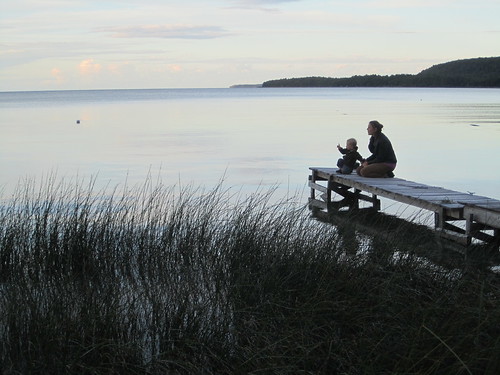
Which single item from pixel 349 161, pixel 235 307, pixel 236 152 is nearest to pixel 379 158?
pixel 349 161

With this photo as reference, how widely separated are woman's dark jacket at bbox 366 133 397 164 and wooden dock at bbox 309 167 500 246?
0.45m

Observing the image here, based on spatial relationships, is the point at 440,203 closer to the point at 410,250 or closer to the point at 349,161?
the point at 410,250

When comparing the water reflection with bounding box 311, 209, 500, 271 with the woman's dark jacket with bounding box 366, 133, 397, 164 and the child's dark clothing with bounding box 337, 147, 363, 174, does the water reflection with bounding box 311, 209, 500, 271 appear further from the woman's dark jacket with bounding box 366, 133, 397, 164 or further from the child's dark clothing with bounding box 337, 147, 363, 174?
the child's dark clothing with bounding box 337, 147, 363, 174

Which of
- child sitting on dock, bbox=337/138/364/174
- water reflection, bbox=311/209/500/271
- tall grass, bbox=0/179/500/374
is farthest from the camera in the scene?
child sitting on dock, bbox=337/138/364/174

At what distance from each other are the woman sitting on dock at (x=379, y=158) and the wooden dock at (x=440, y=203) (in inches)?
8.6

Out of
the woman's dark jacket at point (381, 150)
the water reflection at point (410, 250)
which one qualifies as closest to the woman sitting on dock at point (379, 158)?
the woman's dark jacket at point (381, 150)

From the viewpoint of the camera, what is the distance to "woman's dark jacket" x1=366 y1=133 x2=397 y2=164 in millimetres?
14070

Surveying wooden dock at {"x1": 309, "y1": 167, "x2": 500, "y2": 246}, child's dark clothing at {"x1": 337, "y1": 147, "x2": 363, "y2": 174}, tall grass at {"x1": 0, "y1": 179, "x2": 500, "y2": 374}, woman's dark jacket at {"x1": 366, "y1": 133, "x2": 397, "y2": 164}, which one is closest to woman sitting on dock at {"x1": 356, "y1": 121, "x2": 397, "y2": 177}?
woman's dark jacket at {"x1": 366, "y1": 133, "x2": 397, "y2": 164}

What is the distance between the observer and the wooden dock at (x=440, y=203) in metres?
10.3

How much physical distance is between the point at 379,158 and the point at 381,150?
0.56ft

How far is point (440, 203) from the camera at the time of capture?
10852mm

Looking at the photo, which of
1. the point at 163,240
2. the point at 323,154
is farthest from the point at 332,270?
the point at 323,154

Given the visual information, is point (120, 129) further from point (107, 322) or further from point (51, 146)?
point (107, 322)

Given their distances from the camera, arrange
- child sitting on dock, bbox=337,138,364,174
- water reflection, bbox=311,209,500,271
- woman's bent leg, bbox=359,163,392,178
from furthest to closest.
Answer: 1. child sitting on dock, bbox=337,138,364,174
2. woman's bent leg, bbox=359,163,392,178
3. water reflection, bbox=311,209,500,271
